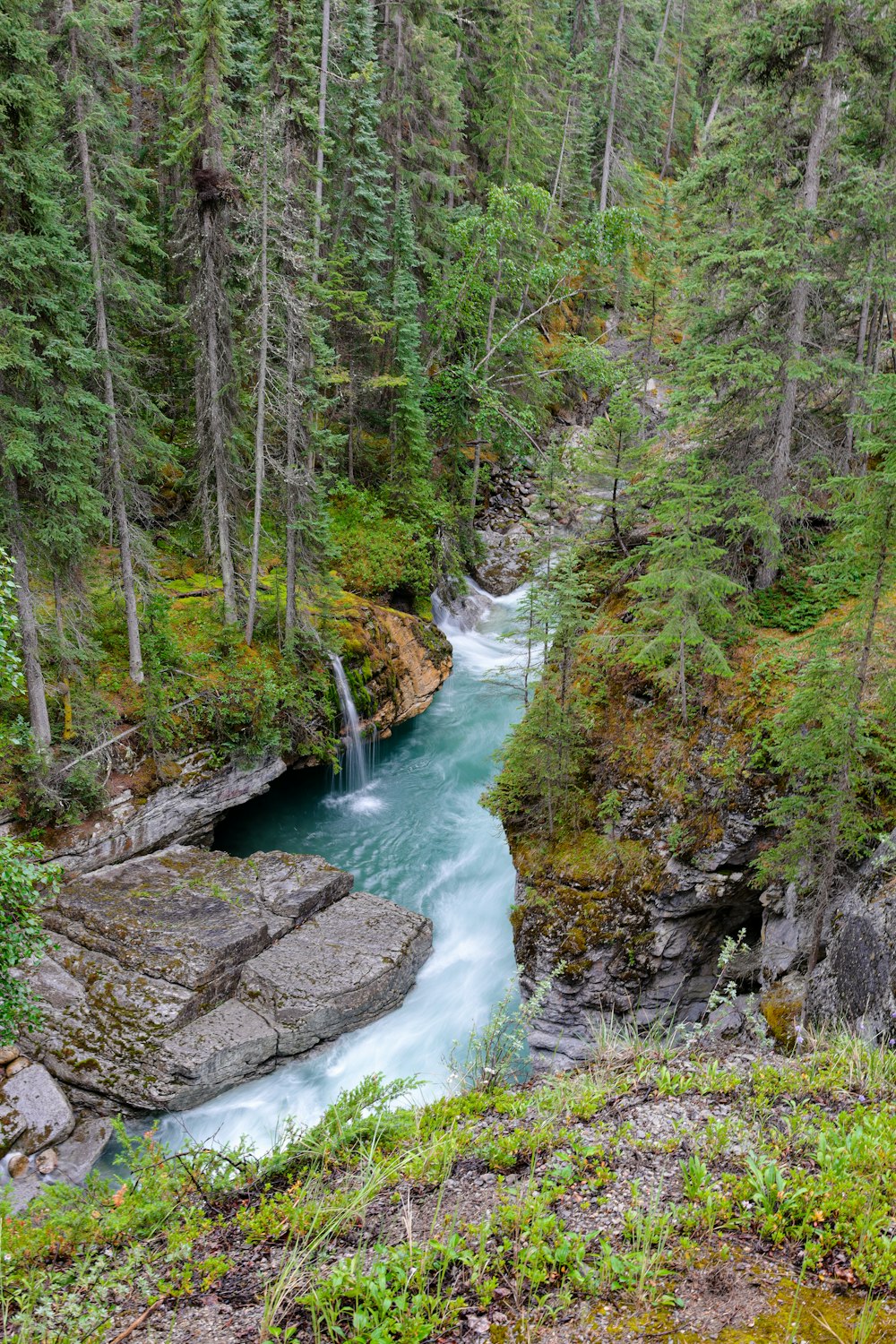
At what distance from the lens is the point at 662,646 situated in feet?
37.3

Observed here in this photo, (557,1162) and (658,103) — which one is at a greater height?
(658,103)

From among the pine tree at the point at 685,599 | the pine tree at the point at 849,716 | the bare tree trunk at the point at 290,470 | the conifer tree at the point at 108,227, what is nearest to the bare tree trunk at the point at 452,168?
the bare tree trunk at the point at 290,470

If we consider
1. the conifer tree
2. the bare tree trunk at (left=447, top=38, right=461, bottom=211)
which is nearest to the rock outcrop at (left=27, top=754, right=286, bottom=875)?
the conifer tree

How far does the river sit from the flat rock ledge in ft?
1.51

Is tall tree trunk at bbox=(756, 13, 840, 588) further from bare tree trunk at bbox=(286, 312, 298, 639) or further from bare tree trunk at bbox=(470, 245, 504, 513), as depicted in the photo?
bare tree trunk at bbox=(470, 245, 504, 513)

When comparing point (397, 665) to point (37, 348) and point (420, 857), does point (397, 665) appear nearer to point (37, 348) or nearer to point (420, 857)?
point (420, 857)

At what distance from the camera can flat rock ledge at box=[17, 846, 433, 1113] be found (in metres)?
10.3

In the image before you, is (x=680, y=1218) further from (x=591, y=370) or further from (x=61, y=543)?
(x=591, y=370)

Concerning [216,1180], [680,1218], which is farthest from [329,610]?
[680,1218]

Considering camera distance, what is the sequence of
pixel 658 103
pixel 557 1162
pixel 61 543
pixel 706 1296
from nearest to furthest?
pixel 706 1296
pixel 557 1162
pixel 61 543
pixel 658 103

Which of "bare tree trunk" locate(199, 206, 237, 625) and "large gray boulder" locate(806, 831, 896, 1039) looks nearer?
"large gray boulder" locate(806, 831, 896, 1039)

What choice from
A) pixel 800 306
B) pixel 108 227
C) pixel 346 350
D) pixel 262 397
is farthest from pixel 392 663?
pixel 800 306

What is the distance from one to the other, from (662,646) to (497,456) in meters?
19.9

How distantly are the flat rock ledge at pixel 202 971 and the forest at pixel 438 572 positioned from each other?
1235 mm
